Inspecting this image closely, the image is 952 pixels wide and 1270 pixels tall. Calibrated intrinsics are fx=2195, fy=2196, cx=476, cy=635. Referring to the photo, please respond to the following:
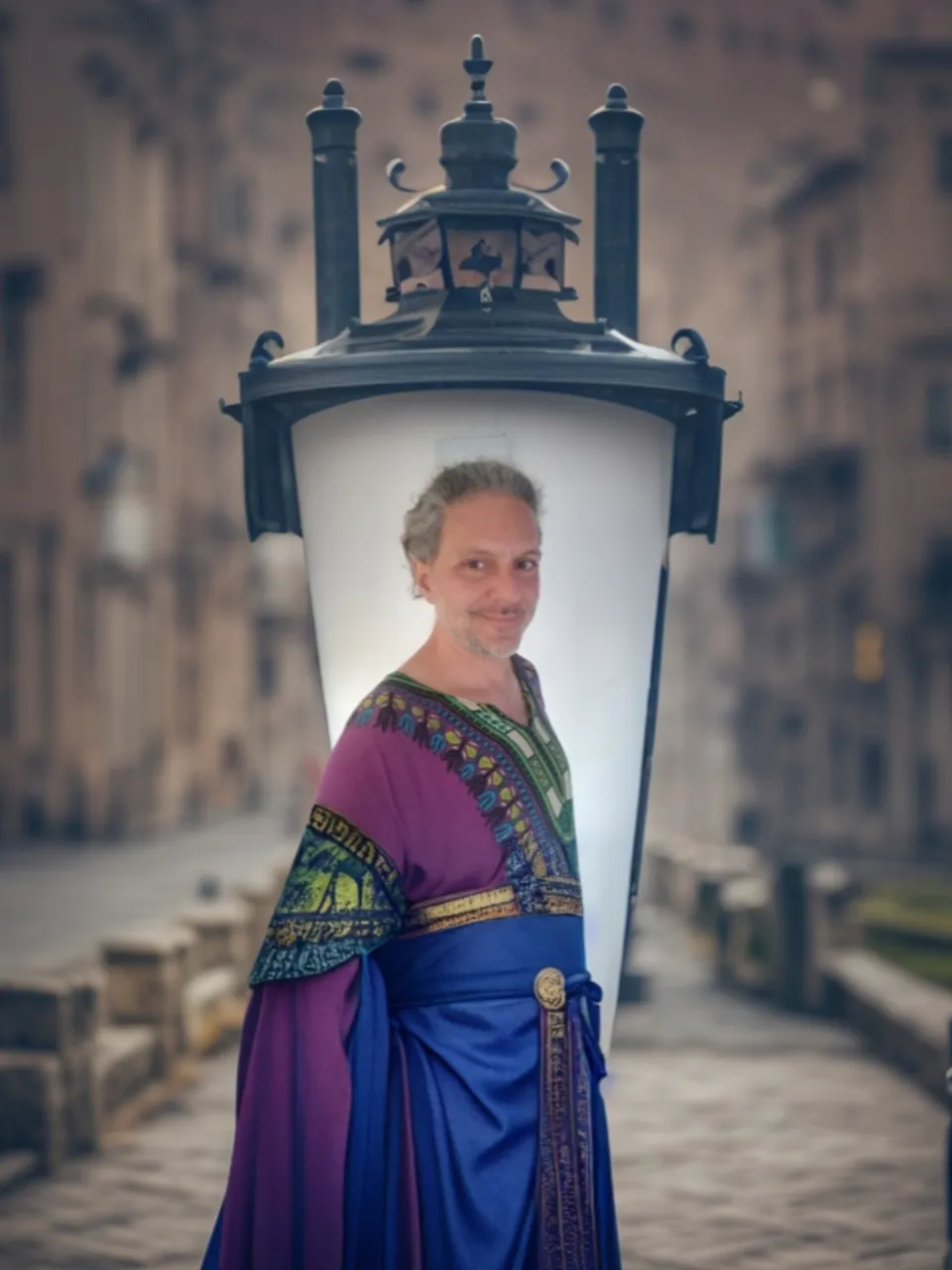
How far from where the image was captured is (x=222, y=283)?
3566 centimetres

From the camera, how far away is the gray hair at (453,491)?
4.14m

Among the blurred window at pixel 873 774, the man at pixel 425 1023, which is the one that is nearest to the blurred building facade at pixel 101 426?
the blurred window at pixel 873 774

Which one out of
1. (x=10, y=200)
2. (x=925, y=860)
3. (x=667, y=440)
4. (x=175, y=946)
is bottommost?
(x=925, y=860)

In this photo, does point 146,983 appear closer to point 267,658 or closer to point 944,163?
point 944,163

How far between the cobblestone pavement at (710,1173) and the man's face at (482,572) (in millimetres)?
3418

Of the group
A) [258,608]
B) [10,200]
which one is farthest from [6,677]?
[258,608]

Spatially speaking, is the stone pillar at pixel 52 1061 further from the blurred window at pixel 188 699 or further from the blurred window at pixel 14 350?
the blurred window at pixel 188 699

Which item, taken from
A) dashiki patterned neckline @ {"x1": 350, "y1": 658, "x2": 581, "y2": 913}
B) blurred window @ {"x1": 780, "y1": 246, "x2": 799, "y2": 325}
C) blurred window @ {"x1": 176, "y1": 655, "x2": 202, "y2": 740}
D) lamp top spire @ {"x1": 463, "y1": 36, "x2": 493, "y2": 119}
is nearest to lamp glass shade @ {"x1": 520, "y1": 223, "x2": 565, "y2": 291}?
lamp top spire @ {"x1": 463, "y1": 36, "x2": 493, "y2": 119}

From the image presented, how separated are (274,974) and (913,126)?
30.1 meters

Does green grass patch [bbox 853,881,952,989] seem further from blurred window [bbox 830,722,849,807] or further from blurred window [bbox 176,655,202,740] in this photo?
blurred window [bbox 176,655,202,740]

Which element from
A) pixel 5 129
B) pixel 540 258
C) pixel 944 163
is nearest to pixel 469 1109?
pixel 540 258

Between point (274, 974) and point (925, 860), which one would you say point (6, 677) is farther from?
point (274, 974)

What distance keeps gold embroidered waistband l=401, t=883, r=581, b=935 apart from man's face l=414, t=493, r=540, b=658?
47 centimetres

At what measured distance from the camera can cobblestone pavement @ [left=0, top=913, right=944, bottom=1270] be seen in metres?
7.15
